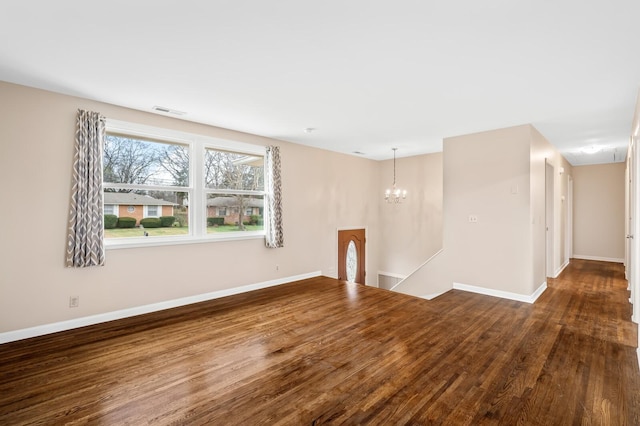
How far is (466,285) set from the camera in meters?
5.00

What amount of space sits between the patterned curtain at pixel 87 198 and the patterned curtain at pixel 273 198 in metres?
2.37

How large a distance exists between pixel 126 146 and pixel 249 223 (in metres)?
2.09

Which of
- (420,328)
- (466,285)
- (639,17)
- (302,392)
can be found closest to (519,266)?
(466,285)

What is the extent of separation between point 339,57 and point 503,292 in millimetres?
4114

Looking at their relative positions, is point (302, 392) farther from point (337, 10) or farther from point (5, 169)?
point (5, 169)

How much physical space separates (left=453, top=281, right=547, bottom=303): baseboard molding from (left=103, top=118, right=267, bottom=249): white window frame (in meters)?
3.54

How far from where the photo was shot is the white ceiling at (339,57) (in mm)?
1971

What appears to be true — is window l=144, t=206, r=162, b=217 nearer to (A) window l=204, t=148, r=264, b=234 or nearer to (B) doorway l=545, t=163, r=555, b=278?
Result: (A) window l=204, t=148, r=264, b=234

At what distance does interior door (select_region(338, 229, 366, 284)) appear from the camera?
6.75 metres

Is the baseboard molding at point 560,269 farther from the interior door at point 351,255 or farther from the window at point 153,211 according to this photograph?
the window at point 153,211

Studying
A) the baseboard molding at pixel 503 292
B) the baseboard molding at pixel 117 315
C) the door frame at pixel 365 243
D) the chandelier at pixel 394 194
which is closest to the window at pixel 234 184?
the baseboard molding at pixel 117 315

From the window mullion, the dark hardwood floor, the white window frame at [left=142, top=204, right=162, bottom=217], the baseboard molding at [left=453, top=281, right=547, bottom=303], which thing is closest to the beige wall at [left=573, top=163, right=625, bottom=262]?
the baseboard molding at [left=453, top=281, right=547, bottom=303]

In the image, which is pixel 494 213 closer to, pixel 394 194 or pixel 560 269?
pixel 394 194

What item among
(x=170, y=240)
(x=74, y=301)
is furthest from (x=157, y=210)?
(x=74, y=301)
